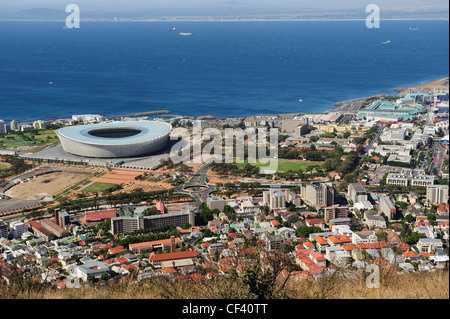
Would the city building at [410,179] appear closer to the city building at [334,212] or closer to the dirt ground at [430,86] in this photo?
the city building at [334,212]

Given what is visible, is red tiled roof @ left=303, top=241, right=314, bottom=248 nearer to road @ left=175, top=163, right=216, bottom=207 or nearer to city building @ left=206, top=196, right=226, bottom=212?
city building @ left=206, top=196, right=226, bottom=212

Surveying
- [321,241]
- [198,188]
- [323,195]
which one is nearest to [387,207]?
[323,195]

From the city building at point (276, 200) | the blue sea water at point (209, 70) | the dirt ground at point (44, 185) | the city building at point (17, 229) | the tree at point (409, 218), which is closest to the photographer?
the city building at point (17, 229)

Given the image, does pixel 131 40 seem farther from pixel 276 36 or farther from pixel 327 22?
pixel 327 22

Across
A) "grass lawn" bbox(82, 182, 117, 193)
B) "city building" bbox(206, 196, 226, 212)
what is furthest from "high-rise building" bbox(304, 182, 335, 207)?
"grass lawn" bbox(82, 182, 117, 193)

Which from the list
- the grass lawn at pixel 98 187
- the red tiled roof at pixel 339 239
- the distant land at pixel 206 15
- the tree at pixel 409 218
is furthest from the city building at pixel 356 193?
the distant land at pixel 206 15

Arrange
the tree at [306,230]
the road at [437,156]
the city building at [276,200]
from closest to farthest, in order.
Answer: the tree at [306,230], the city building at [276,200], the road at [437,156]
